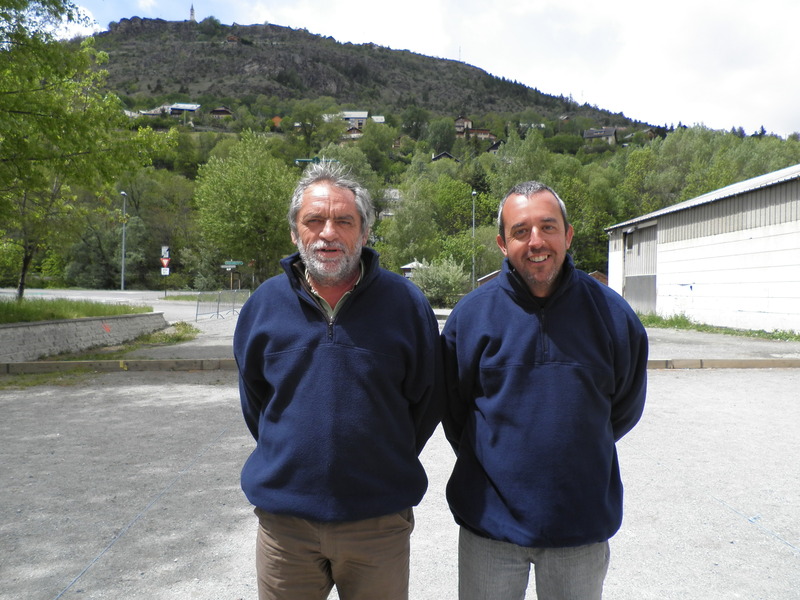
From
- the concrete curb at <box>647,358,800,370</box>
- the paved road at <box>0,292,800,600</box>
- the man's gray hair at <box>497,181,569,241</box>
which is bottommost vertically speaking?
the paved road at <box>0,292,800,600</box>

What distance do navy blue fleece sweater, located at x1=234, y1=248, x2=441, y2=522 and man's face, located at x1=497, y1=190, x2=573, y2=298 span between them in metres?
0.36

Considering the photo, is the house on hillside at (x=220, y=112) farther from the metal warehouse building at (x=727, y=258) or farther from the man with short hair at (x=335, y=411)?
the man with short hair at (x=335, y=411)

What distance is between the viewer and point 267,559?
202 cm

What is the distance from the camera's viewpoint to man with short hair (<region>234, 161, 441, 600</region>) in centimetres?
194

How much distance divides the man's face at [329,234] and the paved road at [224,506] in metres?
1.96

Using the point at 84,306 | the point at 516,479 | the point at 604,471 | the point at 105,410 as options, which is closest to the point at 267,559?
the point at 516,479

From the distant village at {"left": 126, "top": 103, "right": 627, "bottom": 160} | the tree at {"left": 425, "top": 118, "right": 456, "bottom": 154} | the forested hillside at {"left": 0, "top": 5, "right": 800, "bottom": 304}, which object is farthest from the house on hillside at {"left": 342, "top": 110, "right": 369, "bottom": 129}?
the forested hillside at {"left": 0, "top": 5, "right": 800, "bottom": 304}

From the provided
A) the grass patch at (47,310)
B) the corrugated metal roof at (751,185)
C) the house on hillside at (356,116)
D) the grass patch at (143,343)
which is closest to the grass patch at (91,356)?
the grass patch at (143,343)

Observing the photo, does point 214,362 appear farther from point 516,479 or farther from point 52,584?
point 516,479

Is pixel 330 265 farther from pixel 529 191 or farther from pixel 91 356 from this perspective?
pixel 91 356

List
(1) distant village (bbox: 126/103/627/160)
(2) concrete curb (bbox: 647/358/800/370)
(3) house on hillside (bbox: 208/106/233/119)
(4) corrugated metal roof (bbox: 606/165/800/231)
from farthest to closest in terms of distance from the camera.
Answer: (3) house on hillside (bbox: 208/106/233/119)
(1) distant village (bbox: 126/103/627/160)
(4) corrugated metal roof (bbox: 606/165/800/231)
(2) concrete curb (bbox: 647/358/800/370)

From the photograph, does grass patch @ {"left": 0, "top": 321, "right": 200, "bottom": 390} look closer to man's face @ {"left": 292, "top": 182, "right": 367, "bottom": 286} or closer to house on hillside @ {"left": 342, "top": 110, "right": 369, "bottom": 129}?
man's face @ {"left": 292, "top": 182, "right": 367, "bottom": 286}

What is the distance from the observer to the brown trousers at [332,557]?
Answer: 1961mm

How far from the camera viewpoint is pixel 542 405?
1928 millimetres
